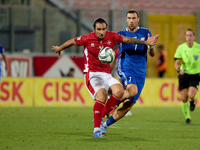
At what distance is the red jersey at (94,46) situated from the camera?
7004mm

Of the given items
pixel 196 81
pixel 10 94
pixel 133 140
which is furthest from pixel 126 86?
pixel 10 94

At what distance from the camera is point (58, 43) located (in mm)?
17188

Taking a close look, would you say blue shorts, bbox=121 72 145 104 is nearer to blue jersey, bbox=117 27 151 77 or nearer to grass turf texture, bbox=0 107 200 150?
blue jersey, bbox=117 27 151 77

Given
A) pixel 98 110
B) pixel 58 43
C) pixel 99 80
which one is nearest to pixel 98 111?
pixel 98 110

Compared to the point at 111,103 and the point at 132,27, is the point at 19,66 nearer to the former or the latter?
the point at 132,27

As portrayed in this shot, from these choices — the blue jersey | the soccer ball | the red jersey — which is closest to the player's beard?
the blue jersey

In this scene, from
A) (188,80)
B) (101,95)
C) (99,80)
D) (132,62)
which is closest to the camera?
(101,95)

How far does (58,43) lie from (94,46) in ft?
33.9

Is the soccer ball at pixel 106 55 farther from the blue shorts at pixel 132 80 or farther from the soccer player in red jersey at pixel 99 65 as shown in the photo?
the blue shorts at pixel 132 80

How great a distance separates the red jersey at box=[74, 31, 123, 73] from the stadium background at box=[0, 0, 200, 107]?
8353mm

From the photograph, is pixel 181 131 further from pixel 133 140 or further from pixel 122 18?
pixel 122 18

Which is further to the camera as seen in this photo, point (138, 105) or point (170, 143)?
point (138, 105)

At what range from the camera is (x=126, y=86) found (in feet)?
25.2

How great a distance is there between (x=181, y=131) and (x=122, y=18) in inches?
397
